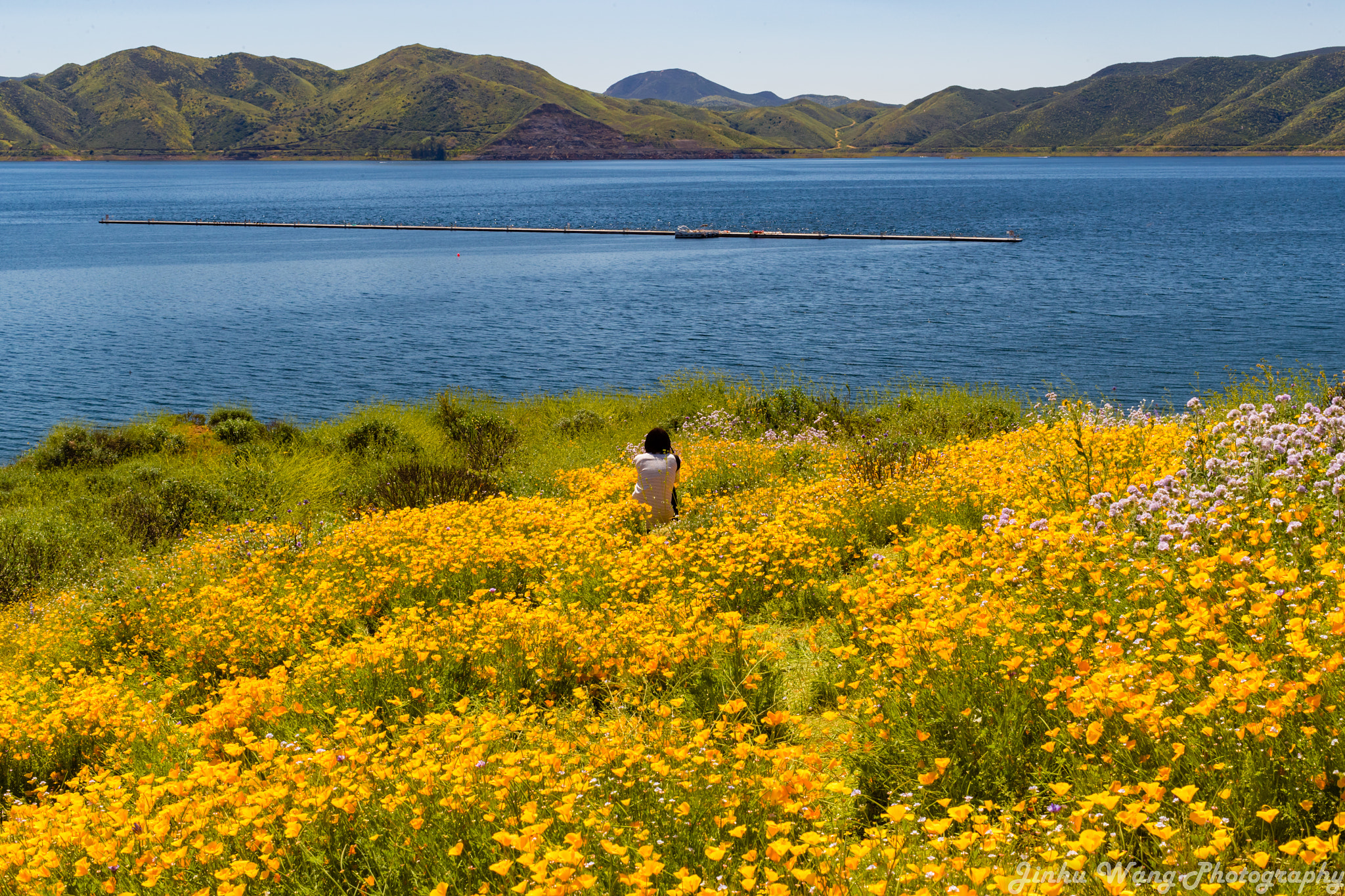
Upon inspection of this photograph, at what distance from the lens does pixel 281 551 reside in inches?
476

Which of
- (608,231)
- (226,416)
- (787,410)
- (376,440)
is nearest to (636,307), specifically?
(226,416)

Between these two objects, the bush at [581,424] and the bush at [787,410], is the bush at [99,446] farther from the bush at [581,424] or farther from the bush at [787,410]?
the bush at [787,410]

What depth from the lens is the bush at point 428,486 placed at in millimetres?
16219

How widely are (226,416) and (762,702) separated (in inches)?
999

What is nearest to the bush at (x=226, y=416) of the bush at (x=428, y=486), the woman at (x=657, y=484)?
the bush at (x=428, y=486)

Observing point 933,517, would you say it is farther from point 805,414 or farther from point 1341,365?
point 1341,365

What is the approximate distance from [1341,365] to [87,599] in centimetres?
3873

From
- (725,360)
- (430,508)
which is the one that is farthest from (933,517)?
(725,360)

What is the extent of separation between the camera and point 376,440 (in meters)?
22.2

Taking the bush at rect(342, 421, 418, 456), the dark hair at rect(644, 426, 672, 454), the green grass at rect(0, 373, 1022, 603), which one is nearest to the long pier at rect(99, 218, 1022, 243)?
the green grass at rect(0, 373, 1022, 603)

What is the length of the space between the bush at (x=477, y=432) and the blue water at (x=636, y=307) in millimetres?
9410

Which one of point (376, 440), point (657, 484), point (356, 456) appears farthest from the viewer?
point (376, 440)

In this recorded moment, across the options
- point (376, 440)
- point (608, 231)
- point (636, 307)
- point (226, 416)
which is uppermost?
point (608, 231)

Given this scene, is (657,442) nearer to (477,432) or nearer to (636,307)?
(477,432)
